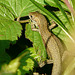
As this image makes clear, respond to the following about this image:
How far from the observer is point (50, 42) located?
2.67m

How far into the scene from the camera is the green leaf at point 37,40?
2397mm

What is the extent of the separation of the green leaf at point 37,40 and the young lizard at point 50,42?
0.30 feet

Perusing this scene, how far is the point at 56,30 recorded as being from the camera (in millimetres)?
2604

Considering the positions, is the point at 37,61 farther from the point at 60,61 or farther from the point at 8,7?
the point at 8,7

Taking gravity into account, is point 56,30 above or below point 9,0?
below

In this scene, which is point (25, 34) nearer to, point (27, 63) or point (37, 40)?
point (37, 40)

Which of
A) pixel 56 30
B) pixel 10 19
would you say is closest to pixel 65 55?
pixel 56 30

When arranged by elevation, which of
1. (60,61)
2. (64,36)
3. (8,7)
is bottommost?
(60,61)

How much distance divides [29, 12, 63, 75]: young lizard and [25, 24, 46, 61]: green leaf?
0.09 m

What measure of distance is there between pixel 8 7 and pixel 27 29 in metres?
0.58

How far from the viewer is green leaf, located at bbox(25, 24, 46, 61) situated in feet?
7.86

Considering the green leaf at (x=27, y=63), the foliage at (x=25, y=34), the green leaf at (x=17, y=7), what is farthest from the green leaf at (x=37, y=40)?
the green leaf at (x=17, y=7)

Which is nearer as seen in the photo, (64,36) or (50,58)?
(64,36)

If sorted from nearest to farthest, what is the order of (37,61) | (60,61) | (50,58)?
1. (37,61)
2. (60,61)
3. (50,58)
